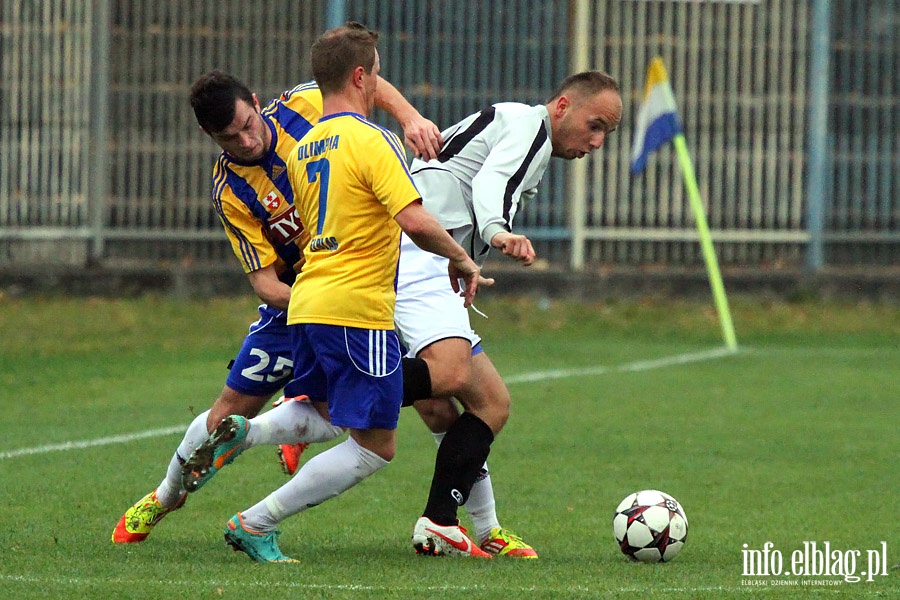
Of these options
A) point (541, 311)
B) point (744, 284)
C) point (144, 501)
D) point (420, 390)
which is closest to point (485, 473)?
point (420, 390)

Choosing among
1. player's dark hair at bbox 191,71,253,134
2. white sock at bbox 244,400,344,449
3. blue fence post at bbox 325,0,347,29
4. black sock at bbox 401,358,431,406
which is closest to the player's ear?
black sock at bbox 401,358,431,406

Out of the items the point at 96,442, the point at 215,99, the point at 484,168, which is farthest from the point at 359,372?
the point at 96,442

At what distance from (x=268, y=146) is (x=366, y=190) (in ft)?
2.80

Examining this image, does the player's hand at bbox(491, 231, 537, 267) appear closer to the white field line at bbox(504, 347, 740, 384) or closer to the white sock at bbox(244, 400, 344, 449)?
the white sock at bbox(244, 400, 344, 449)

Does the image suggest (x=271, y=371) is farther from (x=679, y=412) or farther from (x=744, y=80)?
(x=744, y=80)

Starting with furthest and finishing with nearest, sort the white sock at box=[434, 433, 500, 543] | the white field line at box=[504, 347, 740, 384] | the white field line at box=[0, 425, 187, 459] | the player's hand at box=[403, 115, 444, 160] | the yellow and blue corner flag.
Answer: the yellow and blue corner flag
the white field line at box=[504, 347, 740, 384]
the white field line at box=[0, 425, 187, 459]
the white sock at box=[434, 433, 500, 543]
the player's hand at box=[403, 115, 444, 160]

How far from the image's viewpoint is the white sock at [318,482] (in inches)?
212

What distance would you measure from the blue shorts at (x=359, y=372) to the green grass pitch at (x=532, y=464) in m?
0.55

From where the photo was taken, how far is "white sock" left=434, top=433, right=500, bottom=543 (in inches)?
234

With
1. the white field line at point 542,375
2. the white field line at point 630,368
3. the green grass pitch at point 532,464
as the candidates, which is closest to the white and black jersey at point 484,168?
the green grass pitch at point 532,464

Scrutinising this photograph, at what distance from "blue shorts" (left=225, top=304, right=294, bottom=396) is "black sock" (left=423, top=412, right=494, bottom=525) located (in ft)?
2.36

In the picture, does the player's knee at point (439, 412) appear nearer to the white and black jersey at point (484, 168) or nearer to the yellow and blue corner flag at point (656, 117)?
the white and black jersey at point (484, 168)

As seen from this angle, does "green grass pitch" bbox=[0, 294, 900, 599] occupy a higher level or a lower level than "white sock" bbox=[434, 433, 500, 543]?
lower

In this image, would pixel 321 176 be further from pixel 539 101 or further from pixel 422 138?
pixel 539 101
